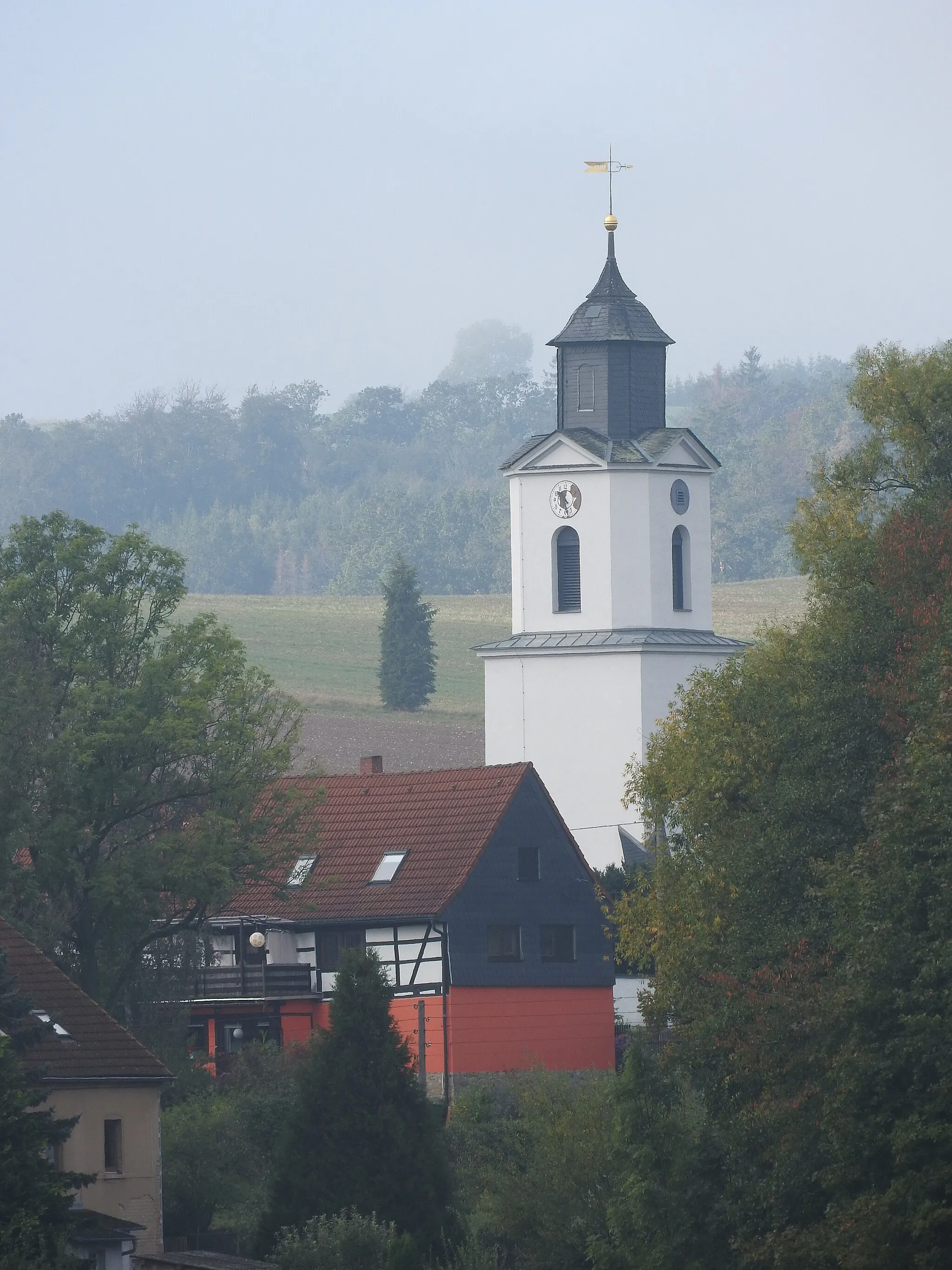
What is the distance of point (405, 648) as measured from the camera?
112 metres

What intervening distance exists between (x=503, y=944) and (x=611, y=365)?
70.7 ft

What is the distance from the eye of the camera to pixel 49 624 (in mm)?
50344

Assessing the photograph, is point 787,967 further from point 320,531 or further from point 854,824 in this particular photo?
point 320,531

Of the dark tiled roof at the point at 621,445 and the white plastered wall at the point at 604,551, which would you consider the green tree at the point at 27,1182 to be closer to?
the white plastered wall at the point at 604,551

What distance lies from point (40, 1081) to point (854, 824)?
10817 millimetres

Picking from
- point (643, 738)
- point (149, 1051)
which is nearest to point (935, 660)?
point (149, 1051)

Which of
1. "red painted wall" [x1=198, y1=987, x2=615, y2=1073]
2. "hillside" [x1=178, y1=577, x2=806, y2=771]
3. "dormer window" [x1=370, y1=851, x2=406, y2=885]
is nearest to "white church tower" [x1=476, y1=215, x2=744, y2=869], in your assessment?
"hillside" [x1=178, y1=577, x2=806, y2=771]

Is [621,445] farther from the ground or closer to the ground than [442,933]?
farther from the ground

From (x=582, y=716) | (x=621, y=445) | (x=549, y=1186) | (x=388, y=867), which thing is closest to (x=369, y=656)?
(x=621, y=445)

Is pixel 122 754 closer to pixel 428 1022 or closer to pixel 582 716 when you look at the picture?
pixel 428 1022

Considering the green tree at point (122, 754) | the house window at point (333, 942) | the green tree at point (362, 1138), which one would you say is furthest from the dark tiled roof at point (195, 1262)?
the house window at point (333, 942)

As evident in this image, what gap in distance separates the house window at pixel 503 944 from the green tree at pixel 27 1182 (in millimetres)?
19677

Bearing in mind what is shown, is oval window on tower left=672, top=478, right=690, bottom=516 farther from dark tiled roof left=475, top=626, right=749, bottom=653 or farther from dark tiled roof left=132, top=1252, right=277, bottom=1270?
dark tiled roof left=132, top=1252, right=277, bottom=1270

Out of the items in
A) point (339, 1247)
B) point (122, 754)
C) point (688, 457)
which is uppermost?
point (688, 457)
